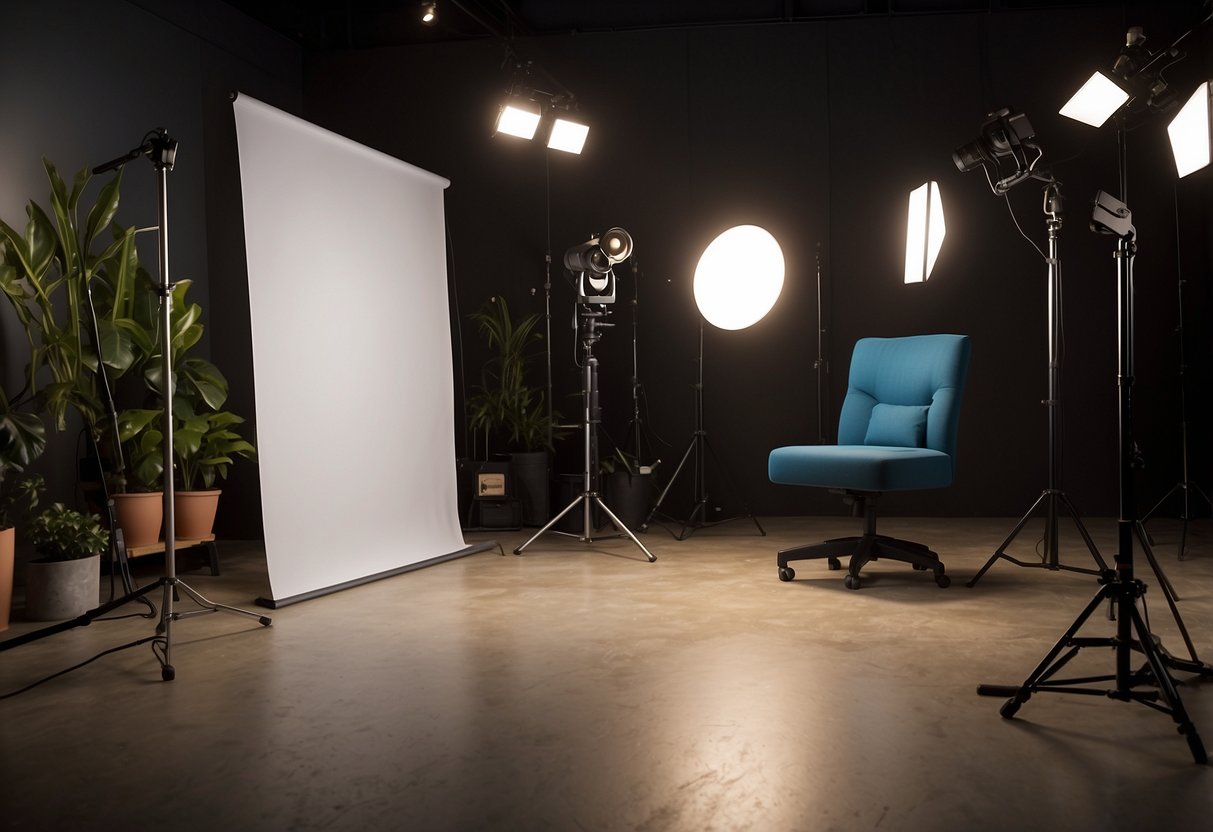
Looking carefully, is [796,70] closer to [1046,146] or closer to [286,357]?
[1046,146]

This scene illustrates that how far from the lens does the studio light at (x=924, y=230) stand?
4215mm

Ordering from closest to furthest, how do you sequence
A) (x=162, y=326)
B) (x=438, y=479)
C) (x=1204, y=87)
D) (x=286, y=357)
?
(x=162, y=326) → (x=1204, y=87) → (x=286, y=357) → (x=438, y=479)

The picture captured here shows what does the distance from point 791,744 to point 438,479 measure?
2856 mm

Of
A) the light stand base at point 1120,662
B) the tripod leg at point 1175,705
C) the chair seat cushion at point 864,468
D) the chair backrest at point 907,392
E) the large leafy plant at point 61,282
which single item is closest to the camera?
the tripod leg at point 1175,705

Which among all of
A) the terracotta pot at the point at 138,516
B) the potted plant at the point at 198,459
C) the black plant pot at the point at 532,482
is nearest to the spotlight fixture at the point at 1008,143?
the black plant pot at the point at 532,482

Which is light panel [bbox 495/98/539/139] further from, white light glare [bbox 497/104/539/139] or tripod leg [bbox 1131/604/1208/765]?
tripod leg [bbox 1131/604/1208/765]

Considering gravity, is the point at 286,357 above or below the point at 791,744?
above

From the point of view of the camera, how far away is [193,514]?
4055mm

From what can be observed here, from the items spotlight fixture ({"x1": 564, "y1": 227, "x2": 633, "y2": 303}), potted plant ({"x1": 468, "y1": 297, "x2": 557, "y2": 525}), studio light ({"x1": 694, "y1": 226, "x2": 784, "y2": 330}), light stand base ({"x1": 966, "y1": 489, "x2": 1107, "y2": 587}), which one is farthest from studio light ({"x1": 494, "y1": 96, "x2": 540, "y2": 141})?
light stand base ({"x1": 966, "y1": 489, "x2": 1107, "y2": 587})

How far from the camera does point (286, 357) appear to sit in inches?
138

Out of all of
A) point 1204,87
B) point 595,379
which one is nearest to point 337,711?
point 595,379

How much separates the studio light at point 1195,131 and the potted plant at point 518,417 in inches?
129

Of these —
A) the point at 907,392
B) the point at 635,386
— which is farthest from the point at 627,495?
the point at 907,392

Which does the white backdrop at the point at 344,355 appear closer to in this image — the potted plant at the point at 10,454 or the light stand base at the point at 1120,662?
the potted plant at the point at 10,454
